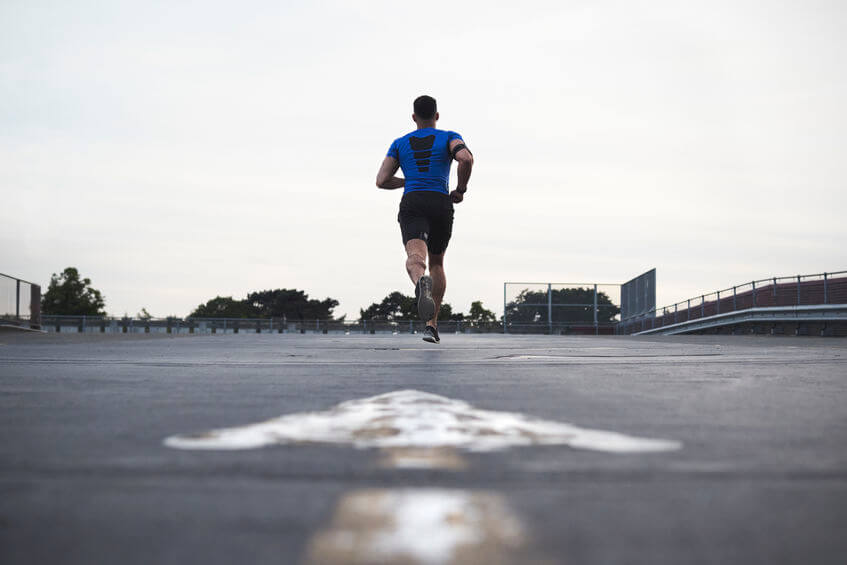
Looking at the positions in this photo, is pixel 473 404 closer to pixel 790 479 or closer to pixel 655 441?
pixel 655 441

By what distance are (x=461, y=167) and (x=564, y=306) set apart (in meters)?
31.0

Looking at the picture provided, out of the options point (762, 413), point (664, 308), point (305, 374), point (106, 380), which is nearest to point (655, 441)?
point (762, 413)

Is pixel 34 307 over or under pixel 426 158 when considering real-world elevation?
under

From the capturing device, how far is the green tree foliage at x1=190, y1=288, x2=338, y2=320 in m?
112

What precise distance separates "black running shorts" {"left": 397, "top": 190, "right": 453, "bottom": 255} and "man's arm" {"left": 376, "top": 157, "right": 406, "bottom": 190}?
0.65ft

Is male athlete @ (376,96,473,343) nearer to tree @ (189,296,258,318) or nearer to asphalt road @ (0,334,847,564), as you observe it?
asphalt road @ (0,334,847,564)

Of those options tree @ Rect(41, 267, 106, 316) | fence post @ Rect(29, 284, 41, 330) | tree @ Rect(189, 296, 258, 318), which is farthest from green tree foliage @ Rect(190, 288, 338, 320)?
fence post @ Rect(29, 284, 41, 330)

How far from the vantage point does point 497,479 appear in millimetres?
1136

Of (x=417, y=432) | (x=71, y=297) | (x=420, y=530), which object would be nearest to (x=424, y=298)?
(x=417, y=432)

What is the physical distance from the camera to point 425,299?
607 cm

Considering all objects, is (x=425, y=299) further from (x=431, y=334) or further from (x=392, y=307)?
(x=392, y=307)

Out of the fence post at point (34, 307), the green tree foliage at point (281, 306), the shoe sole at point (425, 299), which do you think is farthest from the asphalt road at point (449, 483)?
the green tree foliage at point (281, 306)

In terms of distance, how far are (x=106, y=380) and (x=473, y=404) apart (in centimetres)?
164

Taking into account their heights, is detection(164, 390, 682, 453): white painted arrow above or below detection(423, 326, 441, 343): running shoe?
below
